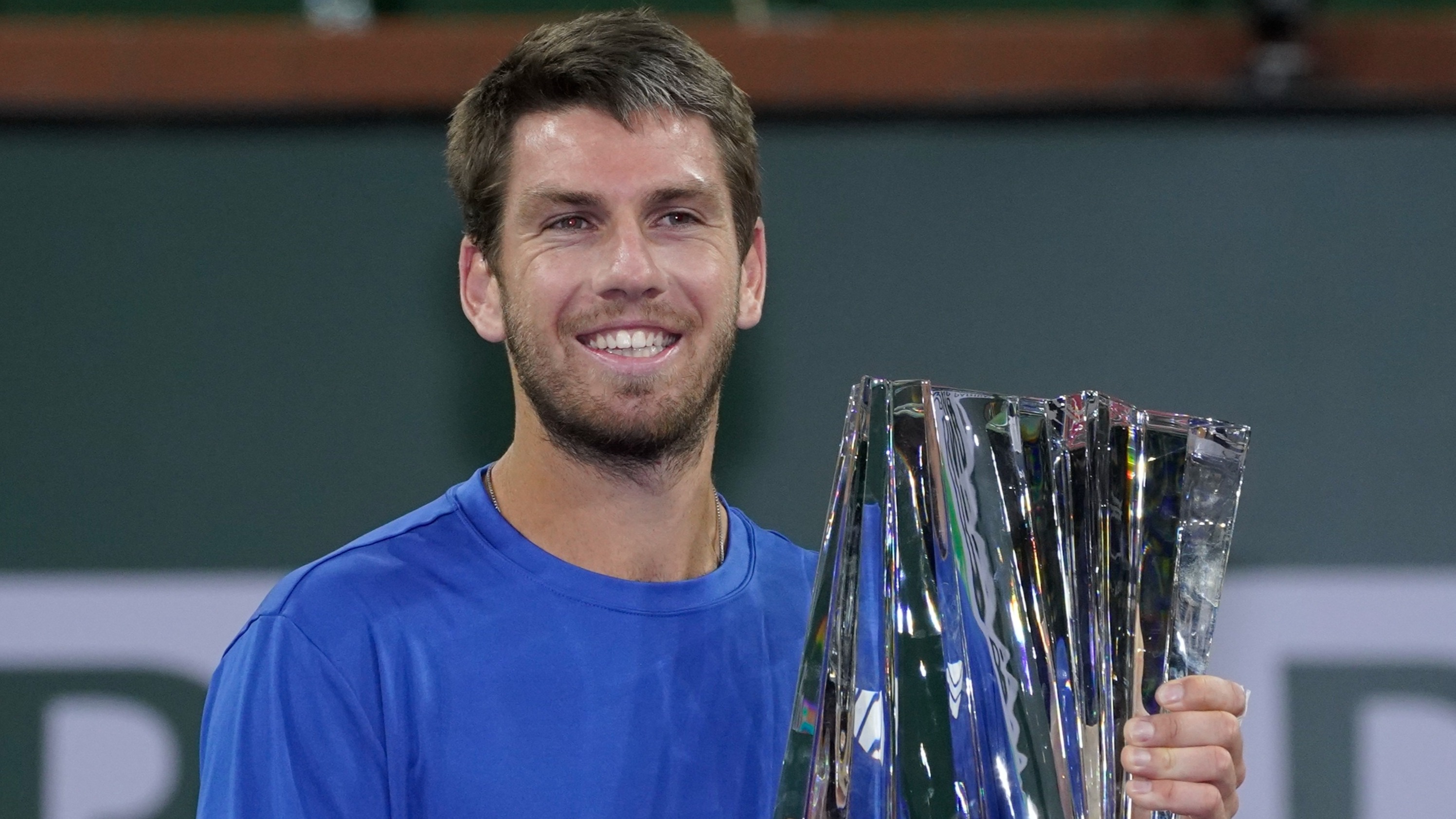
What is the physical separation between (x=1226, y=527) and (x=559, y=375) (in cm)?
51

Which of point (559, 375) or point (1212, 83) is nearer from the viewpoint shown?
point (559, 375)

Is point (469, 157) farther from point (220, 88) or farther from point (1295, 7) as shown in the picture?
point (1295, 7)

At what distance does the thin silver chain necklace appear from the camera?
127cm

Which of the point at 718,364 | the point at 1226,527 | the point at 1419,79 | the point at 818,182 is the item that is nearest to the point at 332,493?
the point at 818,182

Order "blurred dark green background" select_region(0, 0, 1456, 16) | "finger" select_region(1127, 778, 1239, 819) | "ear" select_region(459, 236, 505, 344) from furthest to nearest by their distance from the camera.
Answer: "blurred dark green background" select_region(0, 0, 1456, 16) → "ear" select_region(459, 236, 505, 344) → "finger" select_region(1127, 778, 1239, 819)

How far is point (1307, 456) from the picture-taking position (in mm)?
1929

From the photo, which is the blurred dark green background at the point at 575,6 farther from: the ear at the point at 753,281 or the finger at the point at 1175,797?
the finger at the point at 1175,797

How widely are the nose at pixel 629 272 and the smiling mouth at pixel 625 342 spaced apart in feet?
0.09

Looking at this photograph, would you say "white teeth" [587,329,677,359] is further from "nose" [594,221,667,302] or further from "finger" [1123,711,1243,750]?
"finger" [1123,711,1243,750]

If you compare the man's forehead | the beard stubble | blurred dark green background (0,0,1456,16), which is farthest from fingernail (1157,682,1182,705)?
blurred dark green background (0,0,1456,16)

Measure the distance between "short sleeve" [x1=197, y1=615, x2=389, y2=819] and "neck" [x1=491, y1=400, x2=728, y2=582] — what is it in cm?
23

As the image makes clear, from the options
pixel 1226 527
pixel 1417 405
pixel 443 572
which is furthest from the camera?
pixel 1417 405

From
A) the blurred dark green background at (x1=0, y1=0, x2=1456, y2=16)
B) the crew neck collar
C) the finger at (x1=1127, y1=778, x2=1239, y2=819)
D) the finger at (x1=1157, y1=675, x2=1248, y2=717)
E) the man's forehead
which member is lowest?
the finger at (x1=1127, y1=778, x2=1239, y2=819)

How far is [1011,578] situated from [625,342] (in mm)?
353
